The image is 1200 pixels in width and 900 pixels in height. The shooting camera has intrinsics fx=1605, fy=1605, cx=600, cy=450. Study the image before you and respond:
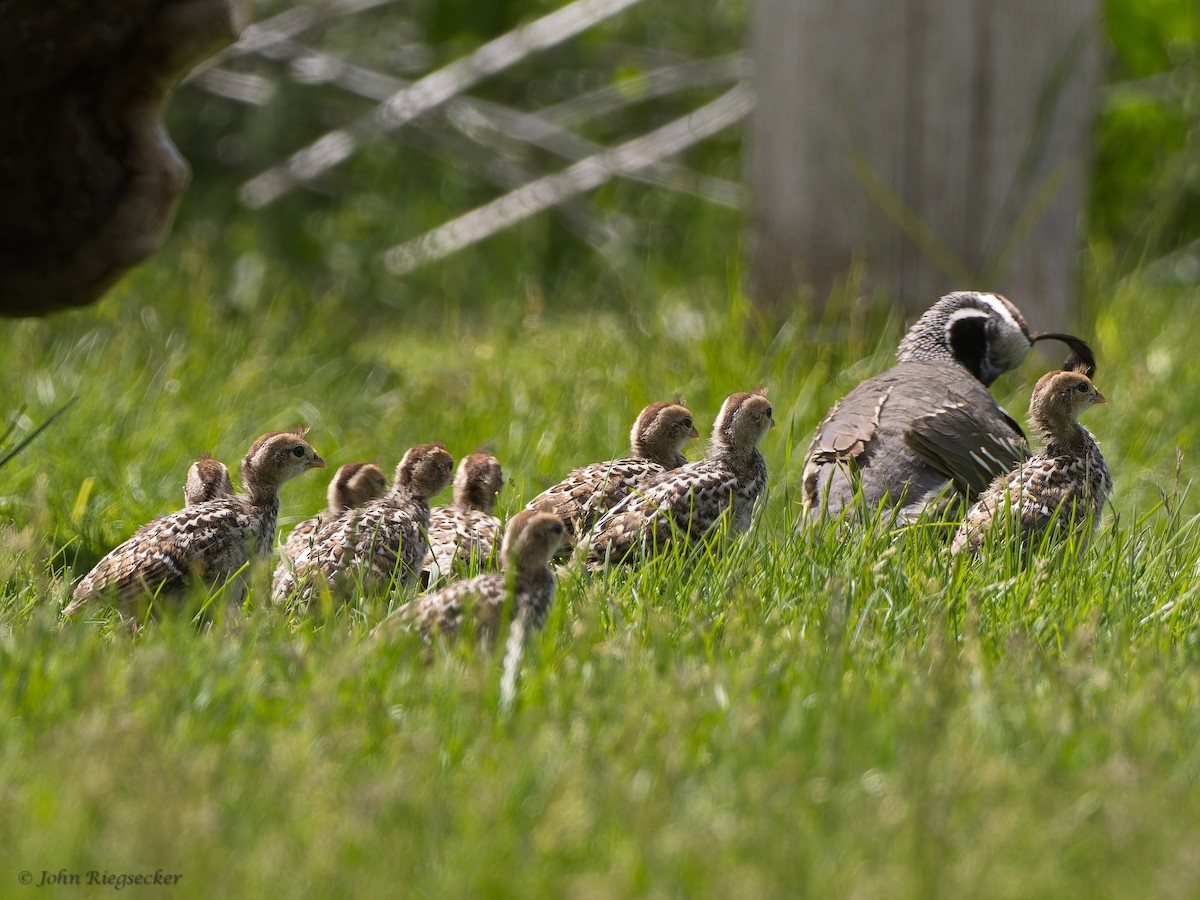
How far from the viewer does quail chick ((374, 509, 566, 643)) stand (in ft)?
14.0

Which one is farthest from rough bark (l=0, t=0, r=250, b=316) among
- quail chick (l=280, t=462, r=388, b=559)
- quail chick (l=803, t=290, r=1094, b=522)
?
quail chick (l=803, t=290, r=1094, b=522)

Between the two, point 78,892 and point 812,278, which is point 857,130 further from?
point 78,892

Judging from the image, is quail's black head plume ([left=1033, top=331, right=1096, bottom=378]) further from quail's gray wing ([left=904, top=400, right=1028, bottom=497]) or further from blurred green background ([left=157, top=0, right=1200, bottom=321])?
blurred green background ([left=157, top=0, right=1200, bottom=321])

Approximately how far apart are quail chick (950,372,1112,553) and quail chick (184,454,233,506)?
8.15 feet

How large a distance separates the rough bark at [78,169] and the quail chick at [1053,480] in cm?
286

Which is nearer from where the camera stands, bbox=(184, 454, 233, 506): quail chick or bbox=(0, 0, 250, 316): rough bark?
bbox=(0, 0, 250, 316): rough bark

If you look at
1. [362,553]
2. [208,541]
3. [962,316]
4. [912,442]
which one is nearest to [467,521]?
[362,553]

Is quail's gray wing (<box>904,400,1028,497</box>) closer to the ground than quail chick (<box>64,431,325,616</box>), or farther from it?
closer to the ground

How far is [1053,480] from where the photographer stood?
5.52 m

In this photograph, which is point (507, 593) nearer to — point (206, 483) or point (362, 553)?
point (362, 553)

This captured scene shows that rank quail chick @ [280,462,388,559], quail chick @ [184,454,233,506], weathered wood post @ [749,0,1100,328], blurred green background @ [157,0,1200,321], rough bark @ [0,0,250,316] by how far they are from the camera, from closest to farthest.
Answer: rough bark @ [0,0,250,316], quail chick @ [184,454,233,506], quail chick @ [280,462,388,559], weathered wood post @ [749,0,1100,328], blurred green background @ [157,0,1200,321]

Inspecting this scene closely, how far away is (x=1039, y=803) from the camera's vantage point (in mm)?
3283

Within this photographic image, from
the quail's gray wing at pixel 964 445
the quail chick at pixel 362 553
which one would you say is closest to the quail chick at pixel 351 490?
the quail chick at pixel 362 553

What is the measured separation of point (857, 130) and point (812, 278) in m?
0.76
